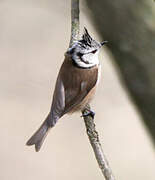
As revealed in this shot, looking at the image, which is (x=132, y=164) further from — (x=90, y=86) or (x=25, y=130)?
(x=90, y=86)

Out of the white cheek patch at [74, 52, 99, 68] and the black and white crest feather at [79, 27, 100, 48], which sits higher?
the black and white crest feather at [79, 27, 100, 48]

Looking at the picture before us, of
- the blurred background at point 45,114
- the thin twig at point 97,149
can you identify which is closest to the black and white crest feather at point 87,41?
the thin twig at point 97,149

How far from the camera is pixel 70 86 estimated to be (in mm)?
3215

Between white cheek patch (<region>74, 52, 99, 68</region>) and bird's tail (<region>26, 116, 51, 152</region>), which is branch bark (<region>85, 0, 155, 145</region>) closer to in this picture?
white cheek patch (<region>74, 52, 99, 68</region>)

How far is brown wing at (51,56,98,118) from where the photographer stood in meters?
3.20

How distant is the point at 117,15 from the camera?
3.18 metres

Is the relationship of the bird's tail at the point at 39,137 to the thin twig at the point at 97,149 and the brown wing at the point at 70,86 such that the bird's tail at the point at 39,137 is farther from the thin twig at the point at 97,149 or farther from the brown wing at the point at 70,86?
the thin twig at the point at 97,149

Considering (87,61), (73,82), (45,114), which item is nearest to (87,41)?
(87,61)

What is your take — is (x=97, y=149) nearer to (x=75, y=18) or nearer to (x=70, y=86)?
(x=70, y=86)

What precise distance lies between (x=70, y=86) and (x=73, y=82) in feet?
0.10

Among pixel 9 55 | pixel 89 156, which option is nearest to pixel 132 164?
pixel 89 156

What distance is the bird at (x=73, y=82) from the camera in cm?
318

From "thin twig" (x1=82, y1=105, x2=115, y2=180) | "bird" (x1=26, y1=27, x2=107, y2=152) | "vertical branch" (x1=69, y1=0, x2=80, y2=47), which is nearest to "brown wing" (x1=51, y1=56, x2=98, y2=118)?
"bird" (x1=26, y1=27, x2=107, y2=152)

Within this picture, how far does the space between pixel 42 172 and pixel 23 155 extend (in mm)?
306
